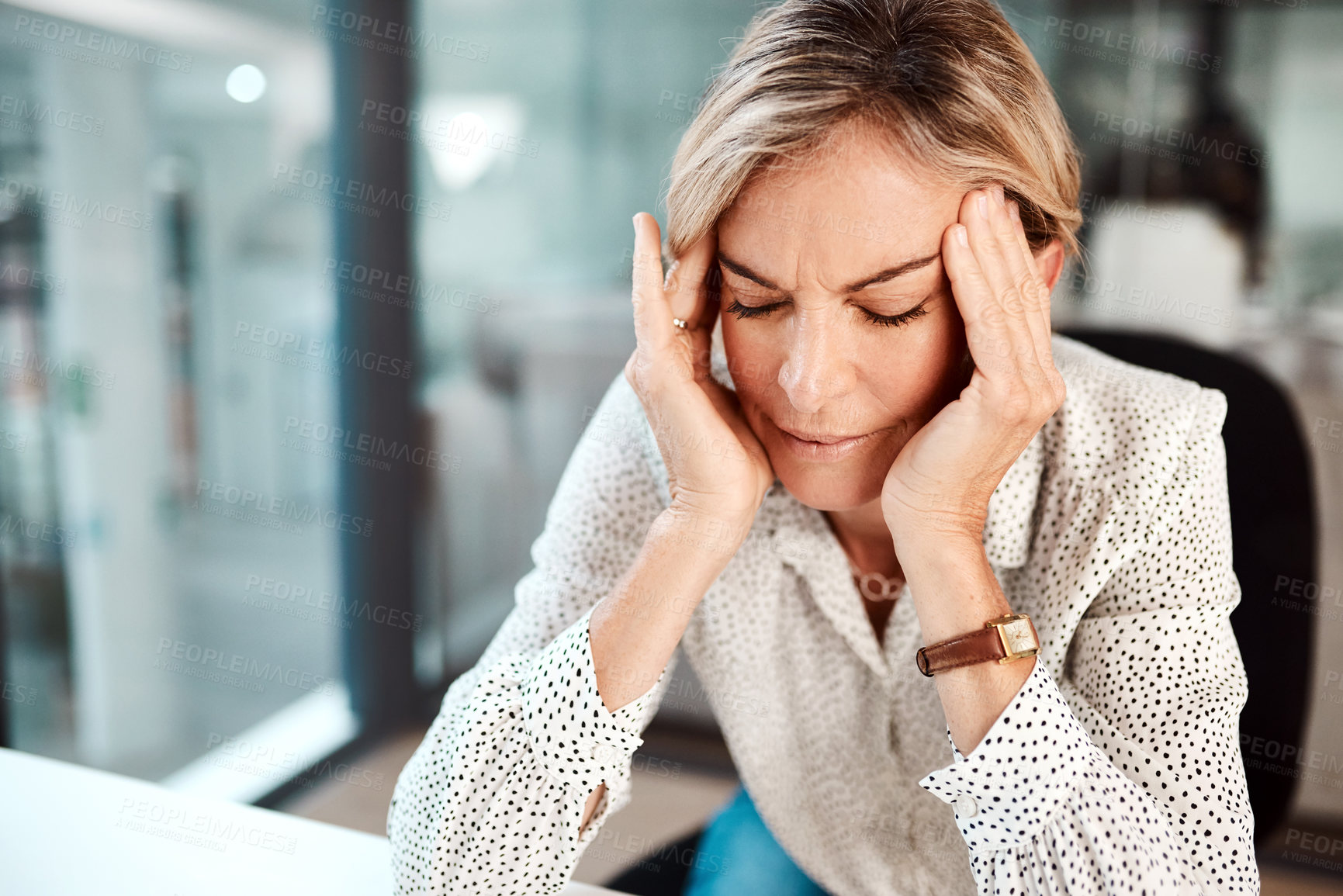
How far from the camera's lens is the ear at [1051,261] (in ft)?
3.43

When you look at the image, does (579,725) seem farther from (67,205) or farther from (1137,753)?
(67,205)

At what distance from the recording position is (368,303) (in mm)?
2775

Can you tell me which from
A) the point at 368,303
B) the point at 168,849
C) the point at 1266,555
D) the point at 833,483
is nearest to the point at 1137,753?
the point at 833,483

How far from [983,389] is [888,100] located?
291mm

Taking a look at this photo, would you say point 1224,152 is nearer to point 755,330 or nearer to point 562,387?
point 562,387

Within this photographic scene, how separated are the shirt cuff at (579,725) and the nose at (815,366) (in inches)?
13.4

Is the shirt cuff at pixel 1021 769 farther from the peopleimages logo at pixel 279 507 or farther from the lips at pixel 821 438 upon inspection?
the peopleimages logo at pixel 279 507

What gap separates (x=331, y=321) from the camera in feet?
8.94

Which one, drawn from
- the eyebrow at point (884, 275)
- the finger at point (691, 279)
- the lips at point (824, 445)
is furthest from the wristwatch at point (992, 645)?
the finger at point (691, 279)

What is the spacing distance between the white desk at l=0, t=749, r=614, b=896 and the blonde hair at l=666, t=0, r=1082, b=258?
72 cm

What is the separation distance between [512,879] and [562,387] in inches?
78.1

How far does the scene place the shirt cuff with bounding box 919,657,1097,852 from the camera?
0.85 metres

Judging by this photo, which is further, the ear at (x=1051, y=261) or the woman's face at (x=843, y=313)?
the ear at (x=1051, y=261)

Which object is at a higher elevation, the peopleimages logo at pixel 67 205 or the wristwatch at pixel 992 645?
the peopleimages logo at pixel 67 205
